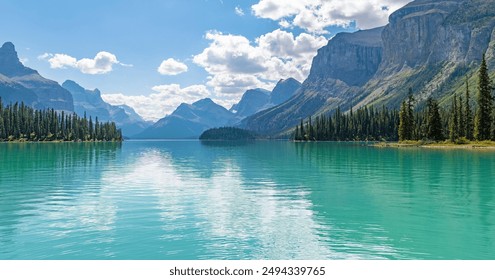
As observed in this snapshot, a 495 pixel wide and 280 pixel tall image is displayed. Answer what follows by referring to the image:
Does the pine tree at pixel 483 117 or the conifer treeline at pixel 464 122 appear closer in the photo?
the pine tree at pixel 483 117

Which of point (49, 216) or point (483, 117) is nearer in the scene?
point (49, 216)

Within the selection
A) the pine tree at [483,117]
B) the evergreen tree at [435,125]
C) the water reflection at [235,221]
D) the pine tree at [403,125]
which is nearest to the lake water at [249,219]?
the water reflection at [235,221]

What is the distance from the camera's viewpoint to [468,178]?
50594 mm

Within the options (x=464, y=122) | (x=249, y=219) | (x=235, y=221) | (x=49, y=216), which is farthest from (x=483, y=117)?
(x=49, y=216)

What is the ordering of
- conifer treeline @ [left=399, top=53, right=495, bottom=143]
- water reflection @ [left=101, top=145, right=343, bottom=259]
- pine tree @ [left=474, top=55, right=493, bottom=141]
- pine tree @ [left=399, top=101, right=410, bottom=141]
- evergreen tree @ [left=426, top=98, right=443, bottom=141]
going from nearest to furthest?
1. water reflection @ [left=101, top=145, right=343, bottom=259]
2. pine tree @ [left=474, top=55, right=493, bottom=141]
3. conifer treeline @ [left=399, top=53, right=495, bottom=143]
4. evergreen tree @ [left=426, top=98, right=443, bottom=141]
5. pine tree @ [left=399, top=101, right=410, bottom=141]

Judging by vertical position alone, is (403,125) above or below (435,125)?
above

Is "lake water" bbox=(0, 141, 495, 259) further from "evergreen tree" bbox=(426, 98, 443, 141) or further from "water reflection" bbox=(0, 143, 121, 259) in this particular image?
"evergreen tree" bbox=(426, 98, 443, 141)

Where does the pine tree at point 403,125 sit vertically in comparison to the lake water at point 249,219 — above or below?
above

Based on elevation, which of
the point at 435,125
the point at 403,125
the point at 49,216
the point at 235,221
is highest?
the point at 403,125

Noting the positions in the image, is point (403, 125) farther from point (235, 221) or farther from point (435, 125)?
point (235, 221)

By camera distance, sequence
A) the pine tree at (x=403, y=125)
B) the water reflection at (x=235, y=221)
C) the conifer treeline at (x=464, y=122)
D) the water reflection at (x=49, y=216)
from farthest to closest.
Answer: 1. the pine tree at (x=403, y=125)
2. the conifer treeline at (x=464, y=122)
3. the water reflection at (x=49, y=216)
4. the water reflection at (x=235, y=221)

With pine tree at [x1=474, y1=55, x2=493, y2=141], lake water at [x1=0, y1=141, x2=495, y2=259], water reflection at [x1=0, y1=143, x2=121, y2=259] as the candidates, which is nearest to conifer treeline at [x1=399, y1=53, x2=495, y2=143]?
pine tree at [x1=474, y1=55, x2=493, y2=141]

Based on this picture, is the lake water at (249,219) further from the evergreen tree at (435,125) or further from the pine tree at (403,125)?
the pine tree at (403,125)

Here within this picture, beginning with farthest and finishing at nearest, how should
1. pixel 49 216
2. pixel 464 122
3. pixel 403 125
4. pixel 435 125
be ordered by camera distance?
pixel 403 125 → pixel 435 125 → pixel 464 122 → pixel 49 216
